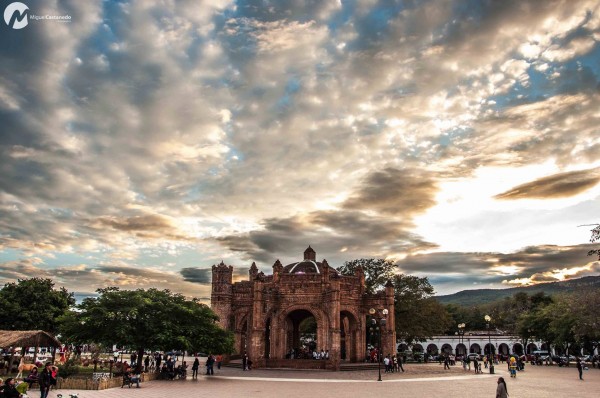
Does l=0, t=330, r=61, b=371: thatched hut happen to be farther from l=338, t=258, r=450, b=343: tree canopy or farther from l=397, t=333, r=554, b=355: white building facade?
l=397, t=333, r=554, b=355: white building facade

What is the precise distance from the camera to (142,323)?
1177 inches

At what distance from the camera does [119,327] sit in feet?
92.9

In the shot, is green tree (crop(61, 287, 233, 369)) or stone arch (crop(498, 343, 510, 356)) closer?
green tree (crop(61, 287, 233, 369))

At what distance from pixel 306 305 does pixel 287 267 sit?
9165 mm

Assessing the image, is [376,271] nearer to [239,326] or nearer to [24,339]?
[239,326]

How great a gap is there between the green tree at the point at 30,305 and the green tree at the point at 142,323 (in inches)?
682

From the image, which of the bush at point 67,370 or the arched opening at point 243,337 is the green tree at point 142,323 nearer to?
the bush at point 67,370

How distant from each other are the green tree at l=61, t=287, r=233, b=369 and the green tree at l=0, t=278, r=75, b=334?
17.3 metres

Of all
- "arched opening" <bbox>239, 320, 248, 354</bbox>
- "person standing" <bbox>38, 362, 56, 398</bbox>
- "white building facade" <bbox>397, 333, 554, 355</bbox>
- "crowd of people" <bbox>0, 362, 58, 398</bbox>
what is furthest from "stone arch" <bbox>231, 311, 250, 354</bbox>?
"white building facade" <bbox>397, 333, 554, 355</bbox>

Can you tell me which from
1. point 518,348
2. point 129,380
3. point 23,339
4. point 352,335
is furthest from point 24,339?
point 518,348

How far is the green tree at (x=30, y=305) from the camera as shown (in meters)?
43.7

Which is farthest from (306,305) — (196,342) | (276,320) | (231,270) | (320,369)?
(196,342)

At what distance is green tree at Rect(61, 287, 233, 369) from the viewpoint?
94.3 feet

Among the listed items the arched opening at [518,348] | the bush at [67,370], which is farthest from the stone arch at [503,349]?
the bush at [67,370]
